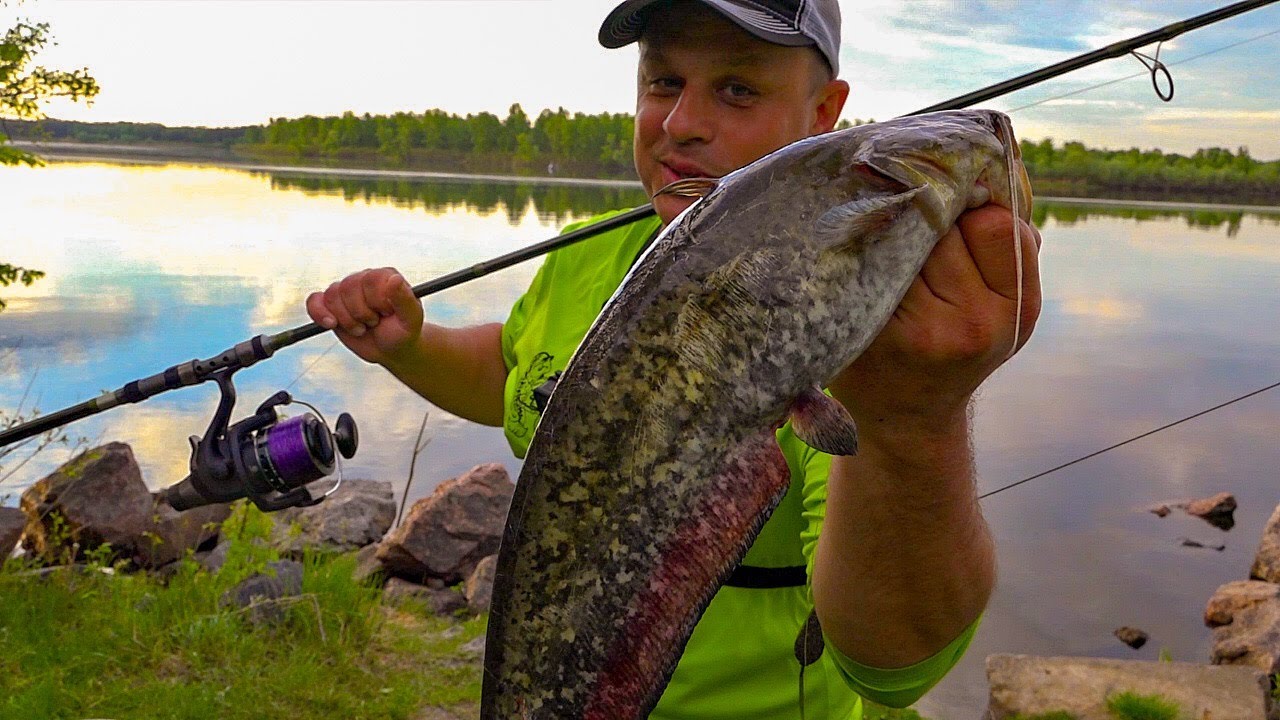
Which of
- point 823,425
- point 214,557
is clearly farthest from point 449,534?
point 823,425

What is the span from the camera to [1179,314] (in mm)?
28719

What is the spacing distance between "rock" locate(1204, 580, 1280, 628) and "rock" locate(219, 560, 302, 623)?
8585 mm

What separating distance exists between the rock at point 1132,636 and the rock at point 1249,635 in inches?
24.9

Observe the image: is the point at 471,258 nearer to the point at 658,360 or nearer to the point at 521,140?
the point at 658,360

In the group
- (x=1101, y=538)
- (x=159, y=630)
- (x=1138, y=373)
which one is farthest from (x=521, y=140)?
(x=159, y=630)

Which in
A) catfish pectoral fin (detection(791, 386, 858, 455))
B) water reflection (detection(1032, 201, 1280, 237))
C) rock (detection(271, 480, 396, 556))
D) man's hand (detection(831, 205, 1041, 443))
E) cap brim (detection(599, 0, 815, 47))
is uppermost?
water reflection (detection(1032, 201, 1280, 237))

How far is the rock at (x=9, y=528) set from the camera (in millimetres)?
6488

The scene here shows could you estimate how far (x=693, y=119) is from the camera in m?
2.65

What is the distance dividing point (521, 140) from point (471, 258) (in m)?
44.3

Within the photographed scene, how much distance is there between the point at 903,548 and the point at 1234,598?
927cm

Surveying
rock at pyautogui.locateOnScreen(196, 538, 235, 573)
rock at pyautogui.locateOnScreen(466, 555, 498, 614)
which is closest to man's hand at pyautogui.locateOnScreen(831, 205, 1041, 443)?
rock at pyautogui.locateOnScreen(466, 555, 498, 614)

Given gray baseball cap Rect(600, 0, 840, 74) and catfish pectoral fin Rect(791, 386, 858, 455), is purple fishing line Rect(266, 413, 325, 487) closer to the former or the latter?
gray baseball cap Rect(600, 0, 840, 74)

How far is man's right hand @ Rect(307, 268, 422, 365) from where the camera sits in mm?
3148

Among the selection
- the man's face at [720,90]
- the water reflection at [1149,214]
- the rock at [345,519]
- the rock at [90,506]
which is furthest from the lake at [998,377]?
the water reflection at [1149,214]
